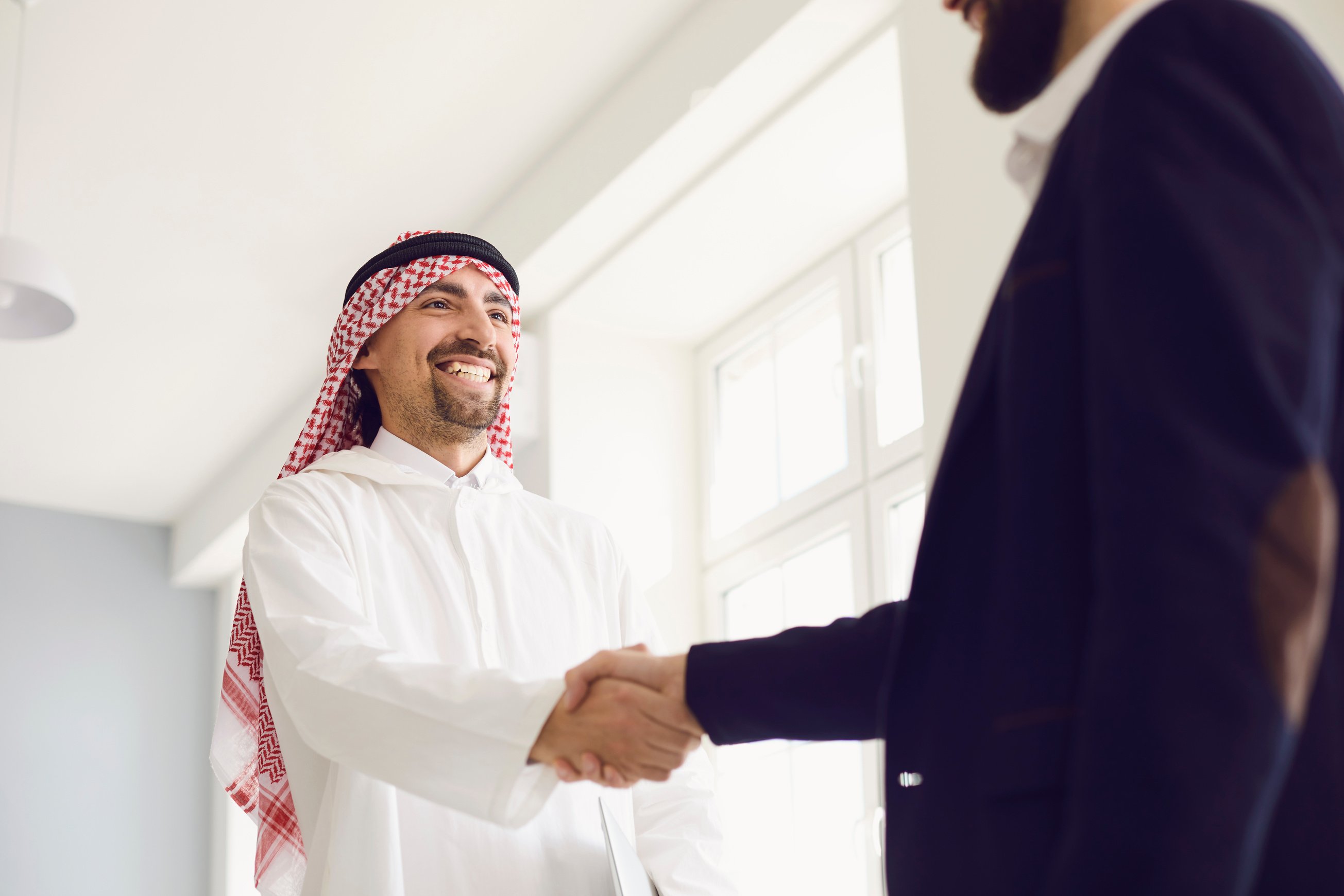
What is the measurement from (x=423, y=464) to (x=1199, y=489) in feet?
5.20

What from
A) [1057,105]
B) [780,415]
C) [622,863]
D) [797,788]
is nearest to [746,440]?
[780,415]

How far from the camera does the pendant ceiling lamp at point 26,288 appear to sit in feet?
12.2

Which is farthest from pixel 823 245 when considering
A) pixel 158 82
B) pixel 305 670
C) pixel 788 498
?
pixel 305 670

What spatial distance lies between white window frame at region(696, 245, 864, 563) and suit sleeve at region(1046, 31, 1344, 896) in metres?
3.07

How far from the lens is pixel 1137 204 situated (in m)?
0.90

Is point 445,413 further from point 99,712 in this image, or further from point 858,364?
point 99,712

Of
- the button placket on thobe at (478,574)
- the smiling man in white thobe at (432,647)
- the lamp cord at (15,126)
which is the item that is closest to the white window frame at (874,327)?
the smiling man in white thobe at (432,647)

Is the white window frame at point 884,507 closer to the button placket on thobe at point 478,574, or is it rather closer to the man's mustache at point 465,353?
the man's mustache at point 465,353

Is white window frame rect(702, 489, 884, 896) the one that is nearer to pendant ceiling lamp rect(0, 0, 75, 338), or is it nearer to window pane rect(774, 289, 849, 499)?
window pane rect(774, 289, 849, 499)

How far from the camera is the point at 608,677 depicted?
1.57 m

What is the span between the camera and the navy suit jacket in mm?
773

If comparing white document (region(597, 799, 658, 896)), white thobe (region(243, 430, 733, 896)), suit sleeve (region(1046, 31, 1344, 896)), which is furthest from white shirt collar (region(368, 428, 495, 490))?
suit sleeve (region(1046, 31, 1344, 896))

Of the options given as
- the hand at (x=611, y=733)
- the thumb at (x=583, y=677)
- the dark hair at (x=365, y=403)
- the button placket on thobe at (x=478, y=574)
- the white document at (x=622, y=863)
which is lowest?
the white document at (x=622, y=863)

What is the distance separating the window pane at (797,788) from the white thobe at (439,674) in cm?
175
